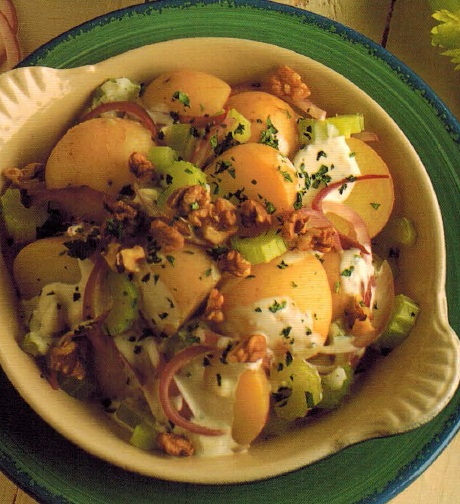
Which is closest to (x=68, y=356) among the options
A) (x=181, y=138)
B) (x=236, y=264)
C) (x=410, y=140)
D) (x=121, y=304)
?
(x=121, y=304)

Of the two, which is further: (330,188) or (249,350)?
(330,188)

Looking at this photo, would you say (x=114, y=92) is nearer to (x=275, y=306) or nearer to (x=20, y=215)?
(x=20, y=215)

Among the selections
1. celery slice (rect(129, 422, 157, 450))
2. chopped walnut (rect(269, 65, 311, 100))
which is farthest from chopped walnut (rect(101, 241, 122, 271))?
chopped walnut (rect(269, 65, 311, 100))

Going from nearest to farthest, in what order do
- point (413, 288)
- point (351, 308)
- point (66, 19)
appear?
point (351, 308)
point (413, 288)
point (66, 19)

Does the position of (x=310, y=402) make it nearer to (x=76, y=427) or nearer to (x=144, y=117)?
(x=76, y=427)

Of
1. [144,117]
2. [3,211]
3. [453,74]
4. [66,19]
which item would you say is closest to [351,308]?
[144,117]
